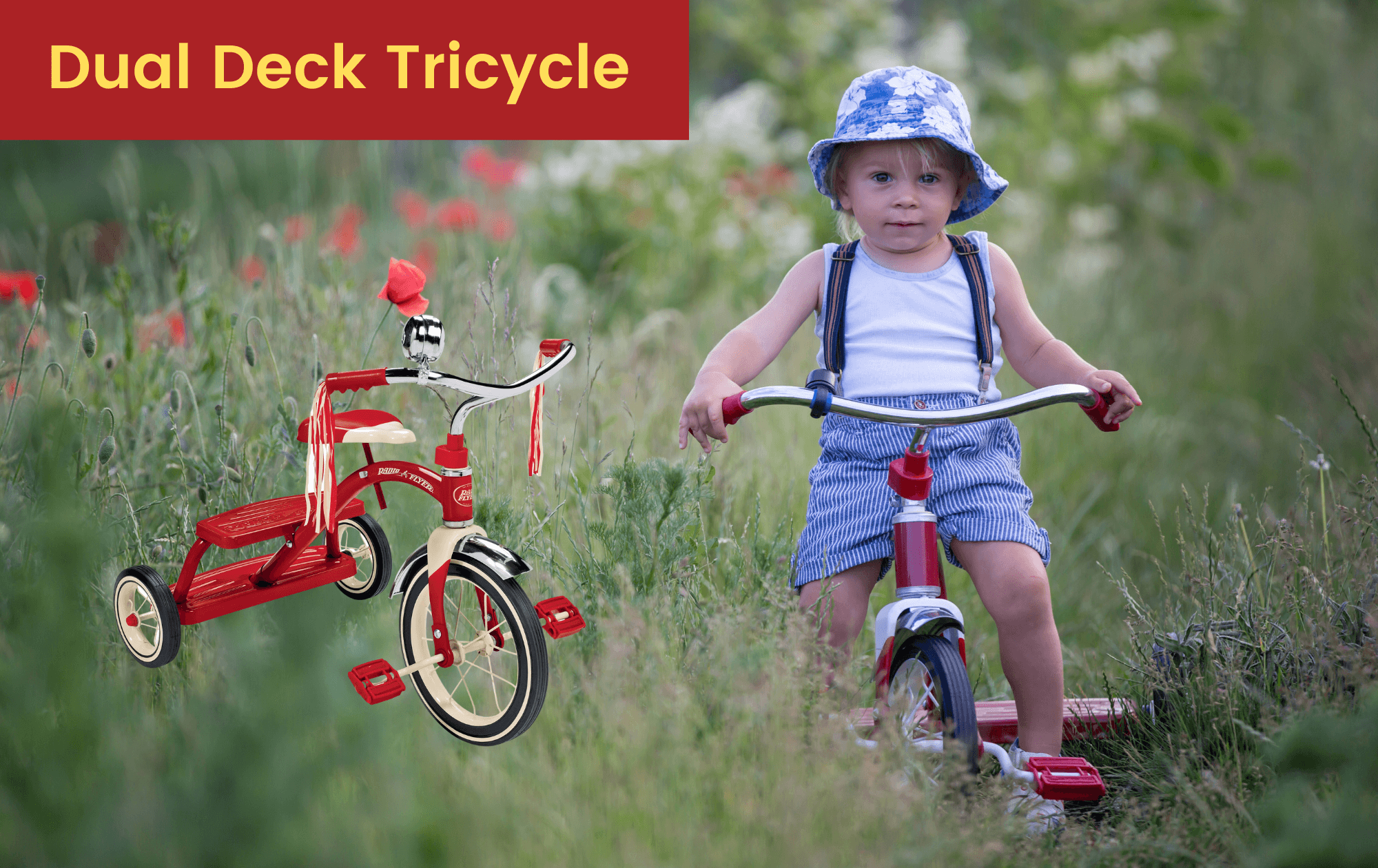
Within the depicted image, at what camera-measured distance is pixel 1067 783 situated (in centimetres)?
205

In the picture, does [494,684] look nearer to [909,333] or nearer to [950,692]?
[950,692]

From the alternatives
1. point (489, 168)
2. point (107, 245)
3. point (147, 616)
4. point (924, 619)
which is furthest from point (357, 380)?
point (489, 168)

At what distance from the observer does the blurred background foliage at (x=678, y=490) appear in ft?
4.94

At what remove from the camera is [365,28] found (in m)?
4.01

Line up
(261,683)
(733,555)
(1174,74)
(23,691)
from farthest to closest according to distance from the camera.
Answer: (1174,74) < (733,555) < (23,691) < (261,683)

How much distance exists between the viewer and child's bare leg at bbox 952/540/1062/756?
86.4 inches

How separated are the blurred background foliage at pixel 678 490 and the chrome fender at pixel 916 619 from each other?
0.21 meters

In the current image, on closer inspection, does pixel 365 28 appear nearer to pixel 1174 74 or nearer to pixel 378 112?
pixel 378 112

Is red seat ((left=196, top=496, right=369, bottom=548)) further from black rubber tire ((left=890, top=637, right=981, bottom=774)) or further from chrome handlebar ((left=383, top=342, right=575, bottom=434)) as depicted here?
black rubber tire ((left=890, top=637, right=981, bottom=774))

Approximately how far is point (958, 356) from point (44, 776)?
5.85 ft

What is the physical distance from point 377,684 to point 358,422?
458mm

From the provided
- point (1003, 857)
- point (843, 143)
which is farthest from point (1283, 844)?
point (843, 143)

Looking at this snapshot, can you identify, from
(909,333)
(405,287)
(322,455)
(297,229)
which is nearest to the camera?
(322,455)

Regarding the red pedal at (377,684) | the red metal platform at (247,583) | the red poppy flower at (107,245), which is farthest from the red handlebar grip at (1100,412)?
the red poppy flower at (107,245)
